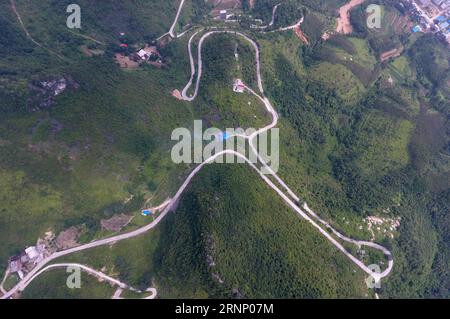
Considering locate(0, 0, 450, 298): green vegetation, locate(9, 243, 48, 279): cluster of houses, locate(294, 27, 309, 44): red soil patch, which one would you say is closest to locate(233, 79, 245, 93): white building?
locate(0, 0, 450, 298): green vegetation

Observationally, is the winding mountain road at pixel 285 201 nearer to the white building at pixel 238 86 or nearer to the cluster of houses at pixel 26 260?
the cluster of houses at pixel 26 260

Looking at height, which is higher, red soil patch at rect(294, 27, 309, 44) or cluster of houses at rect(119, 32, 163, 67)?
red soil patch at rect(294, 27, 309, 44)

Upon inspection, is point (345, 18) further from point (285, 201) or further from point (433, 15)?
point (285, 201)

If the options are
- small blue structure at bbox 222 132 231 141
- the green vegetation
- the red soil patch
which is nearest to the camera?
the green vegetation

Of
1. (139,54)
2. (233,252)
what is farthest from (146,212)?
(139,54)

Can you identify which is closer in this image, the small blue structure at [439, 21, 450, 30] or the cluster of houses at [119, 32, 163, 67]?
the cluster of houses at [119, 32, 163, 67]

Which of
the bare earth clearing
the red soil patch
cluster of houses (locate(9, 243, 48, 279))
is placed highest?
the bare earth clearing

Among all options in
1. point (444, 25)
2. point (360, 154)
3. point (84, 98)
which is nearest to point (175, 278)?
point (84, 98)

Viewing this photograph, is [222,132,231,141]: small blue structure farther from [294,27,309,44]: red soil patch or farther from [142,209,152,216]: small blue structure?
[294,27,309,44]: red soil patch

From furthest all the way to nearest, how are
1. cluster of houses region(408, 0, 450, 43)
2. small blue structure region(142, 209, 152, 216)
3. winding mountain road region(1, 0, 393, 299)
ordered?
cluster of houses region(408, 0, 450, 43) → small blue structure region(142, 209, 152, 216) → winding mountain road region(1, 0, 393, 299)

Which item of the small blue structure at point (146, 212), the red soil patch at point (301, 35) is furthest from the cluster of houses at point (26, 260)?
the red soil patch at point (301, 35)
